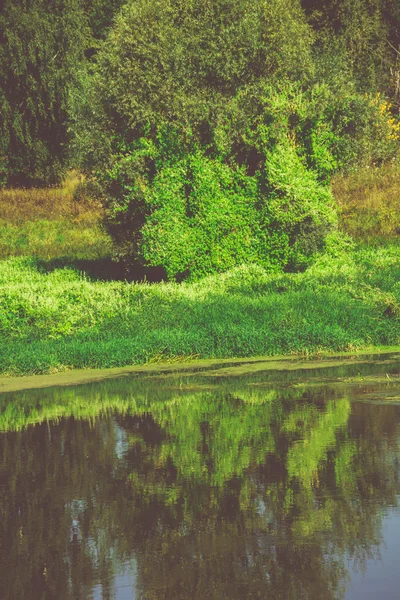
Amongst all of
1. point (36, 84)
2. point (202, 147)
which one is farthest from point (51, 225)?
point (202, 147)

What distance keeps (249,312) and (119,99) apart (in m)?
10.6

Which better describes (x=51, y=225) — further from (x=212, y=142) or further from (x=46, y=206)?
(x=212, y=142)

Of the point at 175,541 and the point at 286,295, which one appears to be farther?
the point at 286,295

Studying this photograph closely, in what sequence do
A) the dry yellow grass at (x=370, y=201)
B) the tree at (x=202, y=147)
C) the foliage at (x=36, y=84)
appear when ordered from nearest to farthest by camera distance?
the tree at (x=202, y=147) → the dry yellow grass at (x=370, y=201) → the foliage at (x=36, y=84)

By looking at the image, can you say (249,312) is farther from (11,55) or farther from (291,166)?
(11,55)

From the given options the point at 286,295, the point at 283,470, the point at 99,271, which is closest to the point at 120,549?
the point at 283,470

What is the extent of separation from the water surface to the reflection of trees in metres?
0.02

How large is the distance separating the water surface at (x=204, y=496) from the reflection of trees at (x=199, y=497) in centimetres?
2

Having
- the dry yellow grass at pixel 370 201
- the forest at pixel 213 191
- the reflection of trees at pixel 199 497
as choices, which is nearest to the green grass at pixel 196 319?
the forest at pixel 213 191

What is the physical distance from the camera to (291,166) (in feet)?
92.3

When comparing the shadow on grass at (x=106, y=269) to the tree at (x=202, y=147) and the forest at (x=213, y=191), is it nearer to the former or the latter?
the forest at (x=213, y=191)

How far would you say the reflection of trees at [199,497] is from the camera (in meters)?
6.30

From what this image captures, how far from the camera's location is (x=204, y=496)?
26.5ft

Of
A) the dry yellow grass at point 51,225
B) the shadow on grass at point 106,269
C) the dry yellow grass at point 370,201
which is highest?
the dry yellow grass at point 370,201
